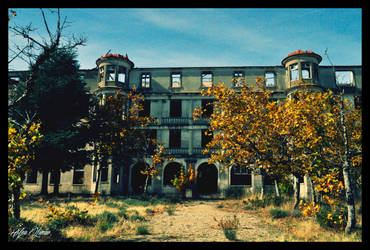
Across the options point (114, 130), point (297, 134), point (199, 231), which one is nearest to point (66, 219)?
point (199, 231)

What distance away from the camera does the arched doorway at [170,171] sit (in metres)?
25.9

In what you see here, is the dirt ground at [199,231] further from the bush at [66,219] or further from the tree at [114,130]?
the tree at [114,130]

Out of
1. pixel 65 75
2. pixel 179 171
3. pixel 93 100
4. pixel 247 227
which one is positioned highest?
pixel 65 75

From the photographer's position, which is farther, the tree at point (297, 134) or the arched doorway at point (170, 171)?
the arched doorway at point (170, 171)

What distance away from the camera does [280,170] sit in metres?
12.0

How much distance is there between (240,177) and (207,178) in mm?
3367

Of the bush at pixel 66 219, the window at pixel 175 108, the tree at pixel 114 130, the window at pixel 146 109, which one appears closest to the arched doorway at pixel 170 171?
the tree at pixel 114 130

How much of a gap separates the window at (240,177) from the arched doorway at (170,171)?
5552 millimetres

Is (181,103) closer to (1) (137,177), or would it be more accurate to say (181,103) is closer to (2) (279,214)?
(1) (137,177)

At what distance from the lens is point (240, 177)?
83.2 feet

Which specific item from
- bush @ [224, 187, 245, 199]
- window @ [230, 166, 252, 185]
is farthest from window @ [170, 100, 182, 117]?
bush @ [224, 187, 245, 199]
